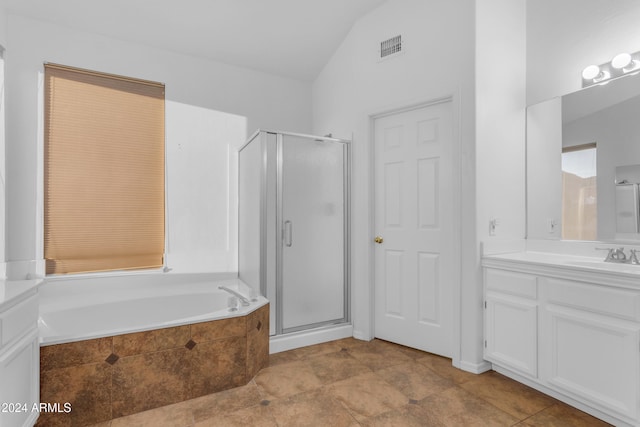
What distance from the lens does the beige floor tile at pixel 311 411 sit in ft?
5.69

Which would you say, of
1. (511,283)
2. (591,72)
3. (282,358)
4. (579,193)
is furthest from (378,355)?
(591,72)

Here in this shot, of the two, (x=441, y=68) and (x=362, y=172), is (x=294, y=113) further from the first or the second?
(x=441, y=68)

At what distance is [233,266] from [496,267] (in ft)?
7.66

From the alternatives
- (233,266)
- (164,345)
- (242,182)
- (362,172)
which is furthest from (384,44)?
(164,345)

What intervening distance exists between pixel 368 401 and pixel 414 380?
0.42m

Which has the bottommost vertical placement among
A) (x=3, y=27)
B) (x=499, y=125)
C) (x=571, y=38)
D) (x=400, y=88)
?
(x=499, y=125)

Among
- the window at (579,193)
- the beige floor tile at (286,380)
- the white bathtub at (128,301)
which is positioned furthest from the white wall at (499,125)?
the white bathtub at (128,301)

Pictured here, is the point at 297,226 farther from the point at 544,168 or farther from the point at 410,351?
the point at 544,168

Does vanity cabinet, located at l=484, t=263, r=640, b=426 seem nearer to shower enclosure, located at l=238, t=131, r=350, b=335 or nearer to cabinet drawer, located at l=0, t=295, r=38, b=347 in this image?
shower enclosure, located at l=238, t=131, r=350, b=335

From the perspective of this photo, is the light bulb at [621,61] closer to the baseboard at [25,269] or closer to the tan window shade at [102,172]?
the tan window shade at [102,172]

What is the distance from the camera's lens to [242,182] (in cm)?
314

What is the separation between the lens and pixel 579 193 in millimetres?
2234

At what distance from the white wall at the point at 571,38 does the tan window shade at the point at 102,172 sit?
317 centimetres

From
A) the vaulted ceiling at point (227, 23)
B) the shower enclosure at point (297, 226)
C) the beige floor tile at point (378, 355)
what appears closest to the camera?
the beige floor tile at point (378, 355)
